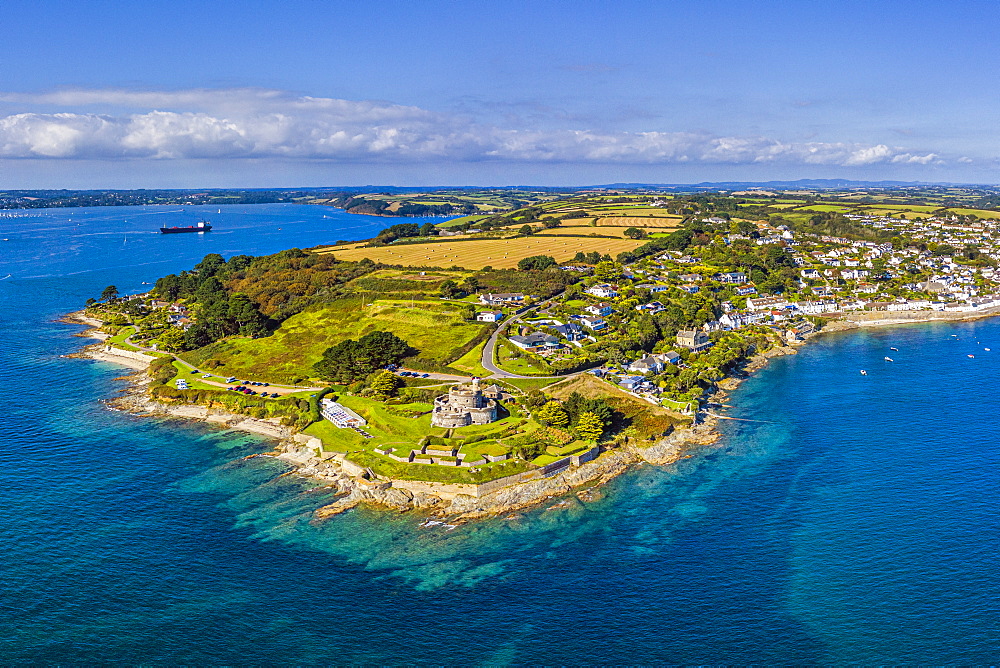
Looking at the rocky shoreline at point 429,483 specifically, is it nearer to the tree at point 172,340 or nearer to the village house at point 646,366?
the village house at point 646,366

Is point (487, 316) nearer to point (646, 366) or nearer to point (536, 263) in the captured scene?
point (646, 366)

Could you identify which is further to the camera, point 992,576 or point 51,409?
point 51,409

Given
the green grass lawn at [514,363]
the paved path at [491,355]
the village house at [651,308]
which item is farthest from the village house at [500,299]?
the green grass lawn at [514,363]

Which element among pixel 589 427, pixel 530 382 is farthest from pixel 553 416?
pixel 530 382

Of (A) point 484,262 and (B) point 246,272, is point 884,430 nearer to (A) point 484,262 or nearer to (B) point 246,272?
(A) point 484,262

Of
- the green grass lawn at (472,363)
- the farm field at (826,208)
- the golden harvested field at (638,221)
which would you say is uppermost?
the farm field at (826,208)

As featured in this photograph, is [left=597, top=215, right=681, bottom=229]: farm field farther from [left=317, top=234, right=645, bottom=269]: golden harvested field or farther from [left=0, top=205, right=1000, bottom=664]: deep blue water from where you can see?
[left=0, top=205, right=1000, bottom=664]: deep blue water

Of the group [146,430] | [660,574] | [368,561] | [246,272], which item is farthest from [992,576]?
[246,272]
